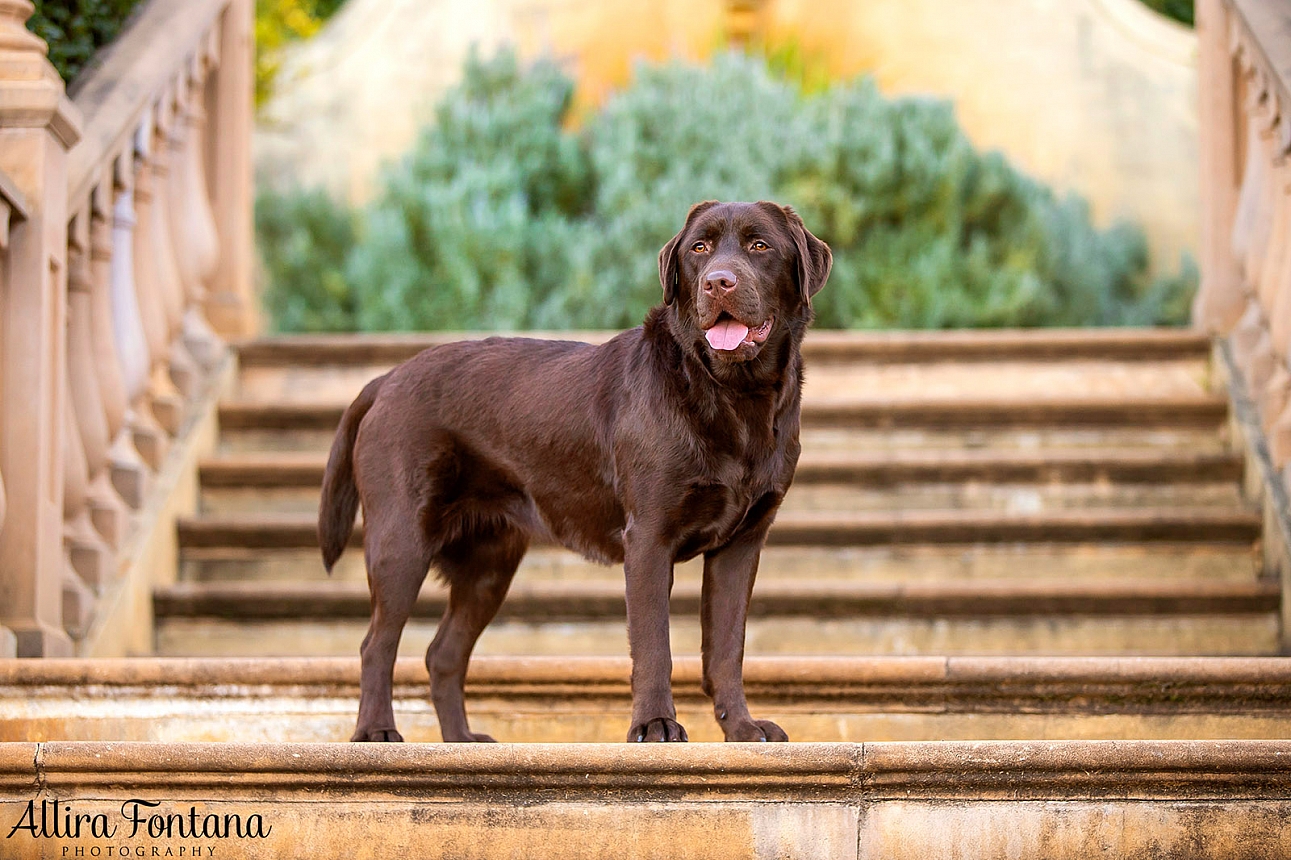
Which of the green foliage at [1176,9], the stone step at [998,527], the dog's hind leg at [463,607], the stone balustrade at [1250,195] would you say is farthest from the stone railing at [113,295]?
the green foliage at [1176,9]

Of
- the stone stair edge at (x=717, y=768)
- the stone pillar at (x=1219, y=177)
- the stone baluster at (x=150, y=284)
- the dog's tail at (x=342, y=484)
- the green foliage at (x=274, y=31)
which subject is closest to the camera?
the stone stair edge at (x=717, y=768)

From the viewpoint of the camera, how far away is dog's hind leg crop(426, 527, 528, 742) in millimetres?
3309

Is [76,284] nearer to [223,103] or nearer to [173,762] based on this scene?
[223,103]

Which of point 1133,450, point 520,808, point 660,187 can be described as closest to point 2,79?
point 520,808

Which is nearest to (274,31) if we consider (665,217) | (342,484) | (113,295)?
(665,217)

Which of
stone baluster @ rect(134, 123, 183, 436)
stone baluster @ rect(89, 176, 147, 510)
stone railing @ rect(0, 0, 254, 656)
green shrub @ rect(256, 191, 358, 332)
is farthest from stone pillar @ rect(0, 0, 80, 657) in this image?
green shrub @ rect(256, 191, 358, 332)

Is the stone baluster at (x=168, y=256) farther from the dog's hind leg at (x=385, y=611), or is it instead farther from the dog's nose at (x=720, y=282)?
the dog's nose at (x=720, y=282)

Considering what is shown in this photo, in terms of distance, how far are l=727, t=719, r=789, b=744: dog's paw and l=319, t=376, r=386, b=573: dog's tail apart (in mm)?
1028

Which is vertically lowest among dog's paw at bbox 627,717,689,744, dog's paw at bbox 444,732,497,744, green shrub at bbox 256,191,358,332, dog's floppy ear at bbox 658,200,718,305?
green shrub at bbox 256,191,358,332

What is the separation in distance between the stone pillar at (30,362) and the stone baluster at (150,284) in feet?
2.86

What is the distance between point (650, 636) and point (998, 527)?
221 cm

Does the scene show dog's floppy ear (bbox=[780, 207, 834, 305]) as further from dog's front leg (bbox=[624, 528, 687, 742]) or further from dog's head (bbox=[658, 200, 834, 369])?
dog's front leg (bbox=[624, 528, 687, 742])

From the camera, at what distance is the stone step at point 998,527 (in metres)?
4.70

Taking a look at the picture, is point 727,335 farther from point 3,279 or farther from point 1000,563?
point 1000,563
